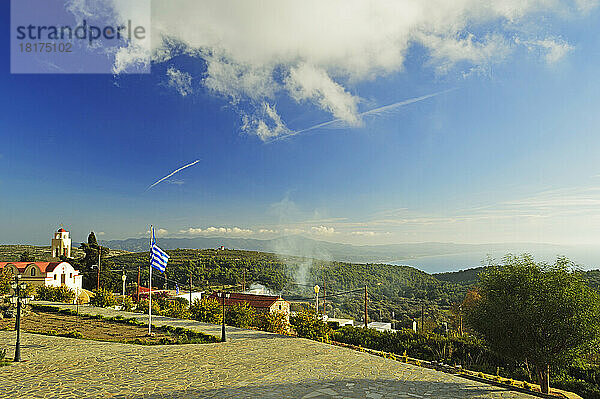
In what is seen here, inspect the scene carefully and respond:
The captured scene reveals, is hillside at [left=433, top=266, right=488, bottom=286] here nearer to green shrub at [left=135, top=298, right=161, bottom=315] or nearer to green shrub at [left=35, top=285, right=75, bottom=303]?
green shrub at [left=135, top=298, right=161, bottom=315]

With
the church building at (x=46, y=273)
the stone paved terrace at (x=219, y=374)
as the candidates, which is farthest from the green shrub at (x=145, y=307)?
the church building at (x=46, y=273)

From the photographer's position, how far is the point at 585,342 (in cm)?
884

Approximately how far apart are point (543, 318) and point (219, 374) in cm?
781

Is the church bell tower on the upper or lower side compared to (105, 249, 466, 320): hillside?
upper

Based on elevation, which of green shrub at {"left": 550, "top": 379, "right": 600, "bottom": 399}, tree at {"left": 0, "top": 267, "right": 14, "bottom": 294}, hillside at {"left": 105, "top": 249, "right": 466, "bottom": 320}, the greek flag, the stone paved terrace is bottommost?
hillside at {"left": 105, "top": 249, "right": 466, "bottom": 320}

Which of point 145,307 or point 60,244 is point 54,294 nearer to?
point 145,307

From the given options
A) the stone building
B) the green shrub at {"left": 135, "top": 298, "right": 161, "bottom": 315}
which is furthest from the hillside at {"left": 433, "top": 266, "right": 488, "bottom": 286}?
the stone building

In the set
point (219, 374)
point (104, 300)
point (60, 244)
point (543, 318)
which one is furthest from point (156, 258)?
point (60, 244)

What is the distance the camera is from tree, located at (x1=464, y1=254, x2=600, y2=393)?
348 inches

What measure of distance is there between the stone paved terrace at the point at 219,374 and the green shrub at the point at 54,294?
16.0 metres

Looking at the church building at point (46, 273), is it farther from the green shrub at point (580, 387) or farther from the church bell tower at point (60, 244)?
the green shrub at point (580, 387)

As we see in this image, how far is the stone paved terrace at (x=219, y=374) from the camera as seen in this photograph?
27.6ft

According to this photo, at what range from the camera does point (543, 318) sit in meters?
8.91

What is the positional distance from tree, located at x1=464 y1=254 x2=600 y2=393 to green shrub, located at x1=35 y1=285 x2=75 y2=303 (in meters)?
28.5
